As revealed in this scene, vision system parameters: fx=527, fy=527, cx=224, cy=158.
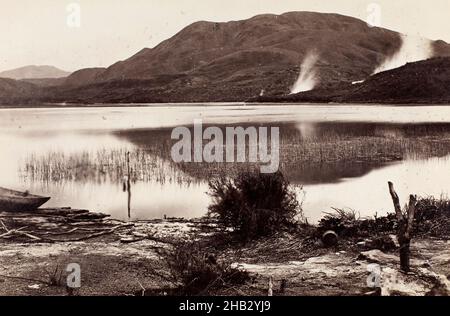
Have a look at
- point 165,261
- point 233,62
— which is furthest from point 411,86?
point 165,261

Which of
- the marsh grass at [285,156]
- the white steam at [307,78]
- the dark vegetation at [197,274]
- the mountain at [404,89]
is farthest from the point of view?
the white steam at [307,78]

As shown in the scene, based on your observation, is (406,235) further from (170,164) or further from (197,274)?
(170,164)

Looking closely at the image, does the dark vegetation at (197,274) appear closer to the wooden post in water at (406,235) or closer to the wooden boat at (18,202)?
the wooden post in water at (406,235)

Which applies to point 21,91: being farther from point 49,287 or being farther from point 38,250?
point 49,287

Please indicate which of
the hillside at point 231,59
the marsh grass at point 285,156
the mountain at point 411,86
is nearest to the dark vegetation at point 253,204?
the marsh grass at point 285,156

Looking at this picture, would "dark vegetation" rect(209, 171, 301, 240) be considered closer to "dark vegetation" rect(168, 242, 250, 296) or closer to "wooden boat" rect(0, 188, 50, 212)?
"dark vegetation" rect(168, 242, 250, 296)

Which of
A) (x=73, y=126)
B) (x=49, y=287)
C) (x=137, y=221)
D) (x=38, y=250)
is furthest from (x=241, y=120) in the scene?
(x=49, y=287)
